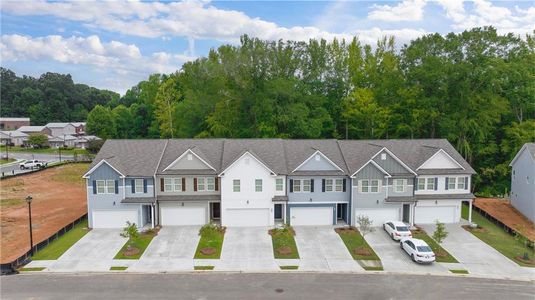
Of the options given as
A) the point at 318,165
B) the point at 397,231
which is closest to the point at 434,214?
the point at 397,231

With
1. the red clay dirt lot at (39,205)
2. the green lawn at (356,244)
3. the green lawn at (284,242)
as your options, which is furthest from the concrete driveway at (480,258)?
the red clay dirt lot at (39,205)

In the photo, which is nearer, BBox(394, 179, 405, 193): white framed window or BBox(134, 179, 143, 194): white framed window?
BBox(134, 179, 143, 194): white framed window

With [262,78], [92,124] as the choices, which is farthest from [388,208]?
[92,124]

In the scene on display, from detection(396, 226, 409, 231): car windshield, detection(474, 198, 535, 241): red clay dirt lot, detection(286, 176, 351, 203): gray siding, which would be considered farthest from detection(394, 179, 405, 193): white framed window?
detection(474, 198, 535, 241): red clay dirt lot

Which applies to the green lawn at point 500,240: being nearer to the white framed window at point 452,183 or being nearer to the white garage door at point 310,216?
the white framed window at point 452,183

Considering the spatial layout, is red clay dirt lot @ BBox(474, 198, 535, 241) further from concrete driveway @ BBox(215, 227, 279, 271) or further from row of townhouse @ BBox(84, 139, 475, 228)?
concrete driveway @ BBox(215, 227, 279, 271)
